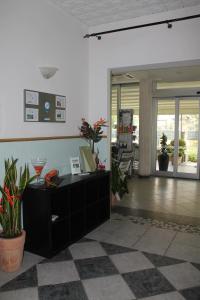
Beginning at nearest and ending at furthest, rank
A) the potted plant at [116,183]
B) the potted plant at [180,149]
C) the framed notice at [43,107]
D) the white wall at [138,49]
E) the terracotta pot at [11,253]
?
the terracotta pot at [11,253]
the framed notice at [43,107]
the white wall at [138,49]
the potted plant at [116,183]
the potted plant at [180,149]

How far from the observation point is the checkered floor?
2.30m

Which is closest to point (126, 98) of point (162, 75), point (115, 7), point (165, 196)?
point (162, 75)

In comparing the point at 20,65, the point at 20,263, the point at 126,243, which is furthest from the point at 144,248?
the point at 20,65

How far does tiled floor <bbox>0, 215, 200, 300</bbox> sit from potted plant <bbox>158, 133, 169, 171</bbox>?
4.28m

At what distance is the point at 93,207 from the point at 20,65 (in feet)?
7.01

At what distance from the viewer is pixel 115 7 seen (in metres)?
3.60

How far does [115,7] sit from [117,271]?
10.7 feet

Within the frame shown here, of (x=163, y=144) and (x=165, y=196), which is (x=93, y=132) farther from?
(x=163, y=144)

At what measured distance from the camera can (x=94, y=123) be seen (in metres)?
Answer: 4.41

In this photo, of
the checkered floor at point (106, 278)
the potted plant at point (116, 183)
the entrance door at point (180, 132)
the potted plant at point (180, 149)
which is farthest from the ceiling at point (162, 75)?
the checkered floor at point (106, 278)

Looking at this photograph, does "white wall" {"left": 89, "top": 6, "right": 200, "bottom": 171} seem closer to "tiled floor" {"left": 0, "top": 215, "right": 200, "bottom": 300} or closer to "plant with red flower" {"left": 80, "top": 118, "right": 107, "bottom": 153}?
"plant with red flower" {"left": 80, "top": 118, "right": 107, "bottom": 153}

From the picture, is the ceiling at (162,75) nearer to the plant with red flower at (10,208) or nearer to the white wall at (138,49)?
the white wall at (138,49)

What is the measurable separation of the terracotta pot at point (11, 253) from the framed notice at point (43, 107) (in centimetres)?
136

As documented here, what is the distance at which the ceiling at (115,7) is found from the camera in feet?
11.3
